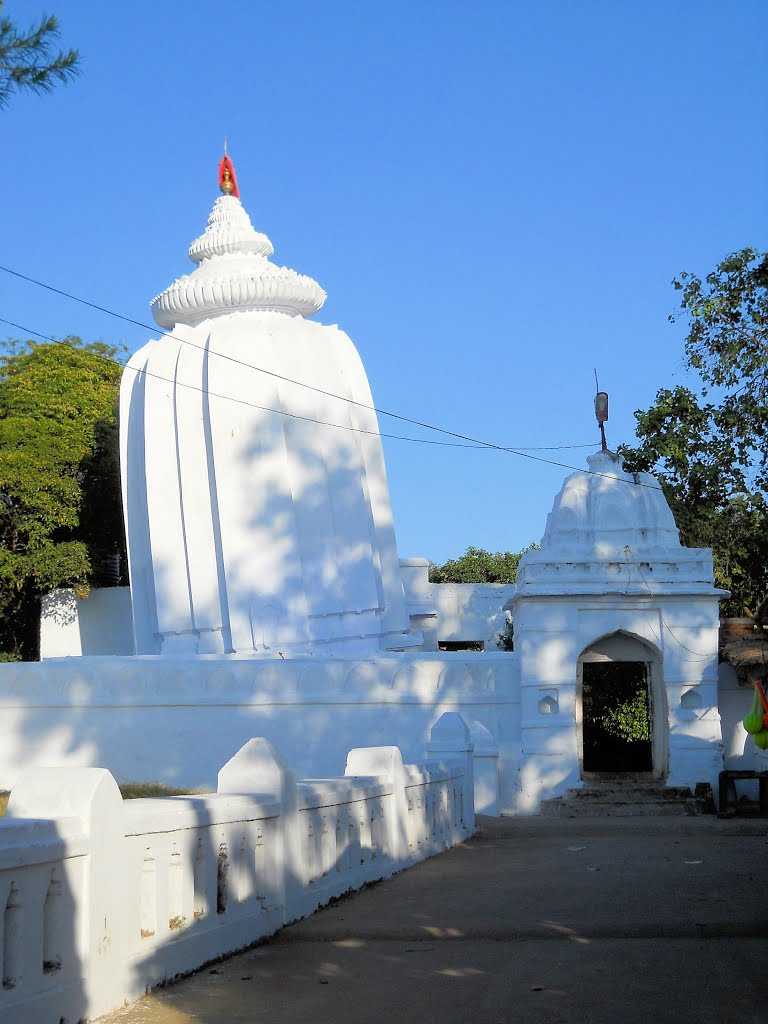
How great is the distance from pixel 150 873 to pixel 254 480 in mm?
16154

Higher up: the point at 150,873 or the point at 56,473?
the point at 56,473

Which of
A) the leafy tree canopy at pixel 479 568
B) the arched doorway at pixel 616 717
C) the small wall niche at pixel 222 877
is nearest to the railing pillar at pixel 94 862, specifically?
the small wall niche at pixel 222 877

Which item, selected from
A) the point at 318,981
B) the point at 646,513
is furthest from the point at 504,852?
the point at 646,513

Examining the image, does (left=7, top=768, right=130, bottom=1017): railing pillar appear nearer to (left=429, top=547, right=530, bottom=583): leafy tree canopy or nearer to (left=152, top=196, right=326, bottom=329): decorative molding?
(left=152, top=196, right=326, bottom=329): decorative molding

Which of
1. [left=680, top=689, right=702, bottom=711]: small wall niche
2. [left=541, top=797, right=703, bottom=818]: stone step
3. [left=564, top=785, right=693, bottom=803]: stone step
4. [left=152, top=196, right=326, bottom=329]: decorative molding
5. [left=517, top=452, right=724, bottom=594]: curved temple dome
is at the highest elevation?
[left=152, top=196, right=326, bottom=329]: decorative molding

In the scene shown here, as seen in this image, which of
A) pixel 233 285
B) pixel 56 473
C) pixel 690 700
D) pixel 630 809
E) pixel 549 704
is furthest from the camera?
pixel 56 473

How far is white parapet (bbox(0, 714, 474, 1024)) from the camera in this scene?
5055mm

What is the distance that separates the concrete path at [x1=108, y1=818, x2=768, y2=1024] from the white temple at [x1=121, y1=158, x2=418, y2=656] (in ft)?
36.6

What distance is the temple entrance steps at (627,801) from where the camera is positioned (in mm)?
17344

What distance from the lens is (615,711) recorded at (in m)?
23.7

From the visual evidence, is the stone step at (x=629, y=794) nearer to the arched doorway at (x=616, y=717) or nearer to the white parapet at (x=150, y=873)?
the arched doorway at (x=616, y=717)

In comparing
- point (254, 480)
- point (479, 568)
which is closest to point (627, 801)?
point (254, 480)

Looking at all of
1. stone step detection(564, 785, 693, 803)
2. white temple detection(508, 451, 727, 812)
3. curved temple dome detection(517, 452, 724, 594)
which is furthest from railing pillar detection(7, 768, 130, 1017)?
curved temple dome detection(517, 452, 724, 594)

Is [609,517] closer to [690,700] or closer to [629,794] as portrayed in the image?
[690,700]
